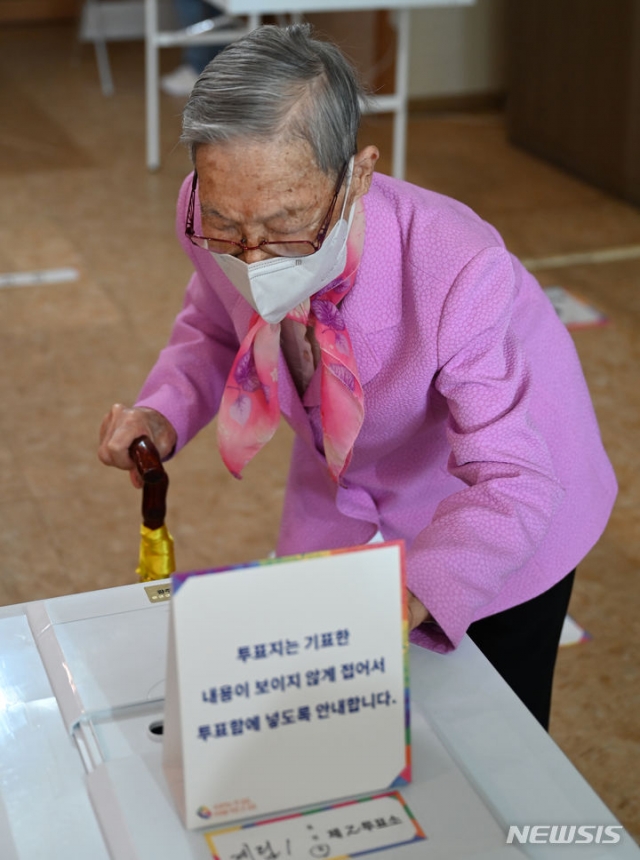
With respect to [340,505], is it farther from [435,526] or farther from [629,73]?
[629,73]

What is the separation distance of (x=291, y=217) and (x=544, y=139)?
14.0 feet

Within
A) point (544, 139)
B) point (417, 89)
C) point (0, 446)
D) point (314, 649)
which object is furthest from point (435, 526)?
point (417, 89)

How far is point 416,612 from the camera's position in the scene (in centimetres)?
109

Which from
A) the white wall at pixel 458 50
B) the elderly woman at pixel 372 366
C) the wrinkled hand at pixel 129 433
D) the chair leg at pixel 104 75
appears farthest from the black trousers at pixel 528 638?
the chair leg at pixel 104 75

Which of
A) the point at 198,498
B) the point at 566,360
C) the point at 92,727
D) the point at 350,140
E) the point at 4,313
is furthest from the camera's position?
the point at 4,313

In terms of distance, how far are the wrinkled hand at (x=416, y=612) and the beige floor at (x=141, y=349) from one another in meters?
0.99

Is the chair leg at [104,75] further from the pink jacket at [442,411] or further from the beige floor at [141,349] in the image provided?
the pink jacket at [442,411]

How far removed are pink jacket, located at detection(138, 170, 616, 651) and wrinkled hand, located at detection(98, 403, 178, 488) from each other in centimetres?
2

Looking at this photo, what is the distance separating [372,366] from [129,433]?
28 cm

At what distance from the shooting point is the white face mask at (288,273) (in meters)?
1.13

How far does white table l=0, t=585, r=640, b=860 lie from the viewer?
2.87 feet

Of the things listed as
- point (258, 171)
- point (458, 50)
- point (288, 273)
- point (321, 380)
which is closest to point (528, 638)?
point (321, 380)

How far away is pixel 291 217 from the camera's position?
1089mm

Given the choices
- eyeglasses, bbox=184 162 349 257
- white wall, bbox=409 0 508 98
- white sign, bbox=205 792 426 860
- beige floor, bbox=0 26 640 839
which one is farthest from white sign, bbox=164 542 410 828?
white wall, bbox=409 0 508 98
